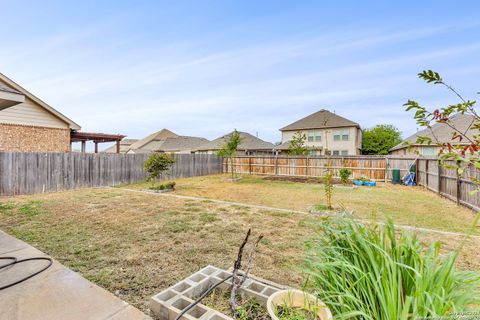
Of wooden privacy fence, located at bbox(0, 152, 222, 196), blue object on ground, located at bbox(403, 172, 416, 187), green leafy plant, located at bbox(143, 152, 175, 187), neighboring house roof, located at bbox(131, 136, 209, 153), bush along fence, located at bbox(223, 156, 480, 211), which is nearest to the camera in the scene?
bush along fence, located at bbox(223, 156, 480, 211)

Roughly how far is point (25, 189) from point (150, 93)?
12.0 meters

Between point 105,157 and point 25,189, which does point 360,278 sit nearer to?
point 25,189

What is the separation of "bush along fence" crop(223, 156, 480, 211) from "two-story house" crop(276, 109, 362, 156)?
990cm

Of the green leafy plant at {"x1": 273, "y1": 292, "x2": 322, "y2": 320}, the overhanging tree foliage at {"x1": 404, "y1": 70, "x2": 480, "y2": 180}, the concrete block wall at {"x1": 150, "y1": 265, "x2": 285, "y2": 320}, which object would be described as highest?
the overhanging tree foliage at {"x1": 404, "y1": 70, "x2": 480, "y2": 180}

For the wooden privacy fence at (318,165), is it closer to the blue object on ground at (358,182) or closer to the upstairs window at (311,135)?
the blue object on ground at (358,182)

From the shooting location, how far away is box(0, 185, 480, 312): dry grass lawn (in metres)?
2.71

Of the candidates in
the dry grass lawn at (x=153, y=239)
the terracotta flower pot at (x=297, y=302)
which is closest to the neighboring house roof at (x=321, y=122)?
the dry grass lawn at (x=153, y=239)

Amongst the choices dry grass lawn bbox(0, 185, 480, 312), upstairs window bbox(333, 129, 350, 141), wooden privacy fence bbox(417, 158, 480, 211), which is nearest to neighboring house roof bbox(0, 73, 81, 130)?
dry grass lawn bbox(0, 185, 480, 312)

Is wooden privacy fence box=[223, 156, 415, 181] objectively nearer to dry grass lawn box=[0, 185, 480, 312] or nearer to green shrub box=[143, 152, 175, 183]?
dry grass lawn box=[0, 185, 480, 312]

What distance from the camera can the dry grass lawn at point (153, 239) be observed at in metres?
2.71

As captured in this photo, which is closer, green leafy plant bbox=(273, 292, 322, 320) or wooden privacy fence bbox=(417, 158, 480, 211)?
green leafy plant bbox=(273, 292, 322, 320)

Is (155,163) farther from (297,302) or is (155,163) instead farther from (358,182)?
(358,182)

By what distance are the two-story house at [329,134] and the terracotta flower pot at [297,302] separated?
24789 mm

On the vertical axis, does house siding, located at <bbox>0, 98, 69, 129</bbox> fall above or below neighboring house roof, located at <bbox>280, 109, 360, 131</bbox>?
below
